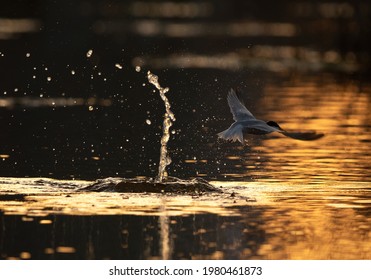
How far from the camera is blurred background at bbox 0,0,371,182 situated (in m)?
16.0

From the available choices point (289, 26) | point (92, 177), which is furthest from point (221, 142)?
point (289, 26)

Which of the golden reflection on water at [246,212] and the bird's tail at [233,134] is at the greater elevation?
→ the bird's tail at [233,134]

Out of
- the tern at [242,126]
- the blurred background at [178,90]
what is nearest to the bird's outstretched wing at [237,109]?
the tern at [242,126]

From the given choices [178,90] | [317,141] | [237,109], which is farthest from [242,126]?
[178,90]

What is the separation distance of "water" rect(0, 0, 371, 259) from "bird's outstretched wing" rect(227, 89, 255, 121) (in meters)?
0.64

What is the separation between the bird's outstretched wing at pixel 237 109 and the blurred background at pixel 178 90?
0.79m

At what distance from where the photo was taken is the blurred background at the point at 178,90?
16000 mm

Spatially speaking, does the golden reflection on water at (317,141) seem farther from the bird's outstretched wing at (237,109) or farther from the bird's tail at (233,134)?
the bird's tail at (233,134)

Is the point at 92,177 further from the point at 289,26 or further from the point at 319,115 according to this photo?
the point at 289,26

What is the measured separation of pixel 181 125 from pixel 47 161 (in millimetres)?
4092

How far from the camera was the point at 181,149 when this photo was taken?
56.1ft

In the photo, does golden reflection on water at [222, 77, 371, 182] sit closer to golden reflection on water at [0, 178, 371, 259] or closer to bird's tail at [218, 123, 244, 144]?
golden reflection on water at [0, 178, 371, 259]

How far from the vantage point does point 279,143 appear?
18.0 metres

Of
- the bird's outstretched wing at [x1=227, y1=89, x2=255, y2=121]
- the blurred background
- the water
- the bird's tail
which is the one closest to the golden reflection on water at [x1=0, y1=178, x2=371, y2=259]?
Result: the water
